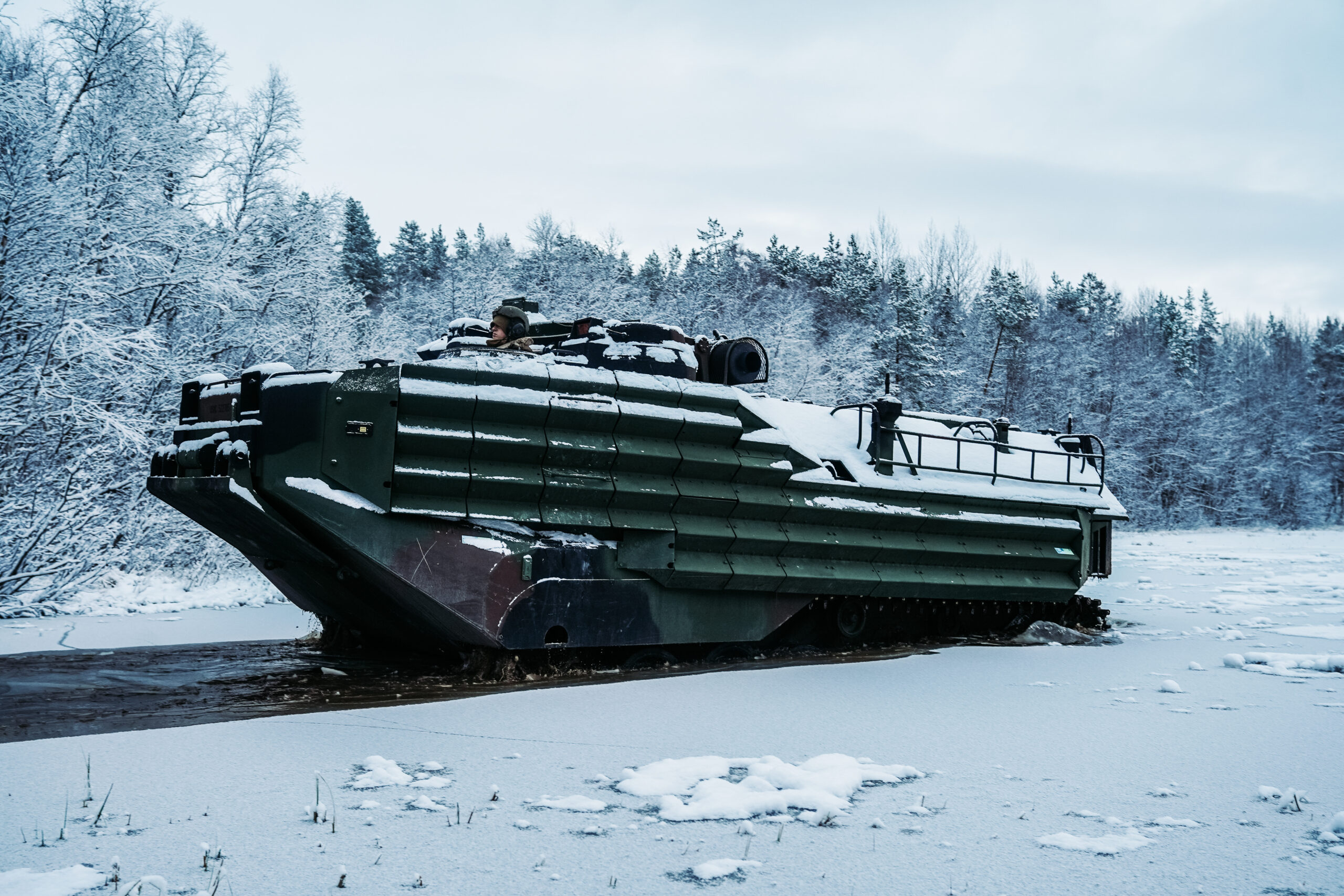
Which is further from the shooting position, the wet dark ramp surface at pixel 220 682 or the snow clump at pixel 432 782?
the wet dark ramp surface at pixel 220 682

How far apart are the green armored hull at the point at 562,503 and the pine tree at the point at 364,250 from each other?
5500cm

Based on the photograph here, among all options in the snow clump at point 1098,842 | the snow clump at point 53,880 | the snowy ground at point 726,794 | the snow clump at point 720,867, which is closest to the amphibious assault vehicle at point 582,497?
the snowy ground at point 726,794

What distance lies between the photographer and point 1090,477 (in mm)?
12531

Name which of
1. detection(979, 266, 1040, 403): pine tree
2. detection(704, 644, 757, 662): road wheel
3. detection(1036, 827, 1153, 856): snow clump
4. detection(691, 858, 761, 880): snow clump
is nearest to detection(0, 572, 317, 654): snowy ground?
detection(704, 644, 757, 662): road wheel

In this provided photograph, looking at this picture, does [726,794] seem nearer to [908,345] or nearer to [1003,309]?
[908,345]

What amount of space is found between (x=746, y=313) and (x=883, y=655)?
29.2m

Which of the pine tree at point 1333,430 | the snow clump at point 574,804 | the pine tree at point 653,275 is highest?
the pine tree at point 653,275

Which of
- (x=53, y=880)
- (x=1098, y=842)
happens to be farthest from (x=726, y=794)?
(x=53, y=880)

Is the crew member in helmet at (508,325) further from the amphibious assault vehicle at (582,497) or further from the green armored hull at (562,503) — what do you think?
the green armored hull at (562,503)

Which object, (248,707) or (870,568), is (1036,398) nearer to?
(870,568)

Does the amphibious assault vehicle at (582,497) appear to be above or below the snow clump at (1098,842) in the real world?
above

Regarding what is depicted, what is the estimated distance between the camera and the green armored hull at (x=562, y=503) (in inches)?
289

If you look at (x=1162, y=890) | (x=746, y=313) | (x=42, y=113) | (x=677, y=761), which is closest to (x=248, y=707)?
(x=677, y=761)

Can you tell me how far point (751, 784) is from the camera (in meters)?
4.32
